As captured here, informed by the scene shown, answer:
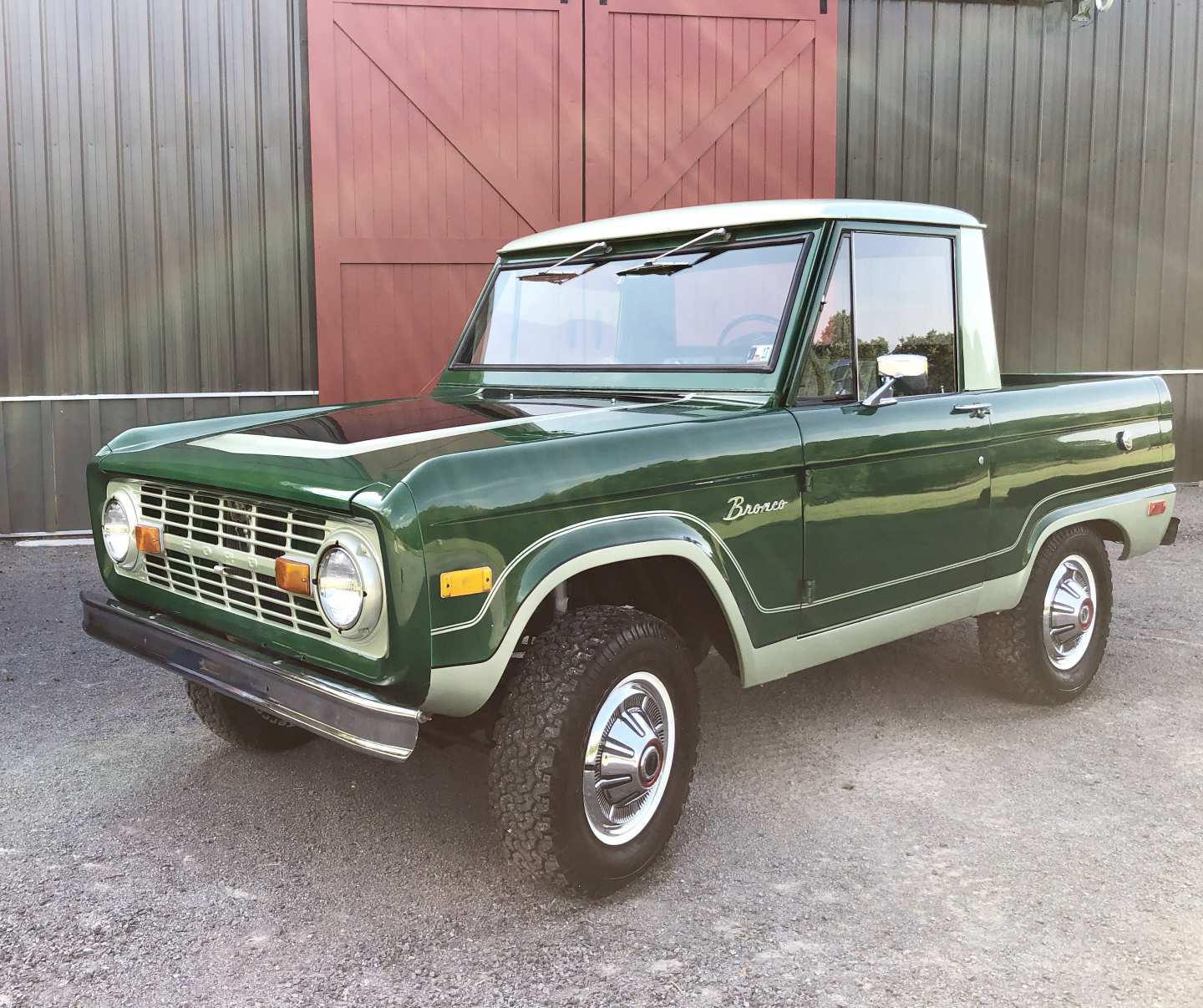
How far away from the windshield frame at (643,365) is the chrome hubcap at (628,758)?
40.3 inches

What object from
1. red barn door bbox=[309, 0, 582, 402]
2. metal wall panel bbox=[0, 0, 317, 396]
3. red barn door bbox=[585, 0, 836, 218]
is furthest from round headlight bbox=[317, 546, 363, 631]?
red barn door bbox=[585, 0, 836, 218]

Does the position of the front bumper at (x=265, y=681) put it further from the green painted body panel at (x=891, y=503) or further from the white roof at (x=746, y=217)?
the white roof at (x=746, y=217)

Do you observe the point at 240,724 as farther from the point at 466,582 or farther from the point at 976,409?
the point at 976,409

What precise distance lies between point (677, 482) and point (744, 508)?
10.6 inches

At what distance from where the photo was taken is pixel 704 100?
28.1 ft

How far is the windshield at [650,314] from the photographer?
11.2ft

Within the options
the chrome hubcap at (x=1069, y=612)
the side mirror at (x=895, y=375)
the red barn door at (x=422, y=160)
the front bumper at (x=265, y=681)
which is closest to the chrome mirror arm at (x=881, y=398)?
the side mirror at (x=895, y=375)

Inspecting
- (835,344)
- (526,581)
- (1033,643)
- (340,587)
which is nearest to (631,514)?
(526,581)

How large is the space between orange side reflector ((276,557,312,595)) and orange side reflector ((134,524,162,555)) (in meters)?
0.64

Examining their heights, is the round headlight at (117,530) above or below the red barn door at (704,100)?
below

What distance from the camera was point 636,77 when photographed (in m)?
8.42

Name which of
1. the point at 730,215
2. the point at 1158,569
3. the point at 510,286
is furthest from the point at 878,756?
the point at 1158,569

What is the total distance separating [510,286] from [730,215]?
3.19ft

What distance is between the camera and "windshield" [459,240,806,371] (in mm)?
3428
